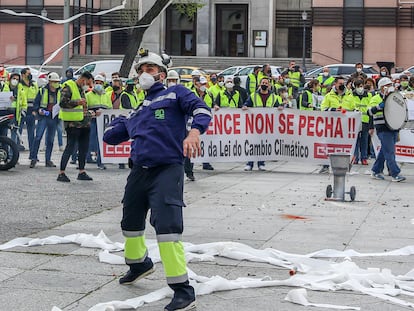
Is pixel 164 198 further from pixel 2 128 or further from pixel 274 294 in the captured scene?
pixel 2 128

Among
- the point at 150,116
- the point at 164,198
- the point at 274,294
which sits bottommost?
the point at 274,294

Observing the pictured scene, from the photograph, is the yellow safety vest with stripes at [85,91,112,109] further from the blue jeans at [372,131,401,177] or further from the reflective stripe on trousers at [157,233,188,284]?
the reflective stripe on trousers at [157,233,188,284]

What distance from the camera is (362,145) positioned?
71.4 feet

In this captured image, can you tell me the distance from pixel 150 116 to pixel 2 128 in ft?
37.1

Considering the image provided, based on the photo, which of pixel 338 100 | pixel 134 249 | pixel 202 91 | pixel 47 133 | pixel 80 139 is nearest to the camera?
pixel 134 249

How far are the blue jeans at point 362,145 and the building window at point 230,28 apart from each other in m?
35.8

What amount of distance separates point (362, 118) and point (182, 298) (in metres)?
14.4

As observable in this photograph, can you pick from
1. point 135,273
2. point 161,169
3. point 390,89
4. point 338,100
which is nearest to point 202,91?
point 338,100

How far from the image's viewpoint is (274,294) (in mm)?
8211

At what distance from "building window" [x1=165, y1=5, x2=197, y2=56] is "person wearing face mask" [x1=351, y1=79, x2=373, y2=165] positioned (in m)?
36.8

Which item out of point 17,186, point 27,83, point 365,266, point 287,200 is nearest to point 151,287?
point 365,266

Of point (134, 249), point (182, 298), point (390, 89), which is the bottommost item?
point (182, 298)

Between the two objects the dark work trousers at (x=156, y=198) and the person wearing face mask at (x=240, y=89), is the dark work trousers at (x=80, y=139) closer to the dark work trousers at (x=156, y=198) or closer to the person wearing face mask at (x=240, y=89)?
the person wearing face mask at (x=240, y=89)

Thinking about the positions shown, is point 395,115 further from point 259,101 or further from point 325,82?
point 325,82
